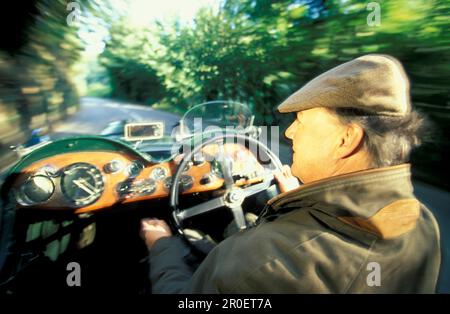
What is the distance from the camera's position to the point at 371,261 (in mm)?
807

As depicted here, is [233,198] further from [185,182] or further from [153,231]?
[153,231]

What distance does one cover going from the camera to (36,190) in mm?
1448

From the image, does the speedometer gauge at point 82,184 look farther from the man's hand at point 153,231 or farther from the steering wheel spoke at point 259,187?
the steering wheel spoke at point 259,187

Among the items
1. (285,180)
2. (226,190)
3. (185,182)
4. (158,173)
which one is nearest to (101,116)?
(158,173)

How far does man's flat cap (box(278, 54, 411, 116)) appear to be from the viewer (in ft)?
3.22

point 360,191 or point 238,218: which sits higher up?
point 360,191

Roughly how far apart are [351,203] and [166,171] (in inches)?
48.0

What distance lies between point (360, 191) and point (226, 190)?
1.09 meters

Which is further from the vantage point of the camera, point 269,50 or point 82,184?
point 269,50

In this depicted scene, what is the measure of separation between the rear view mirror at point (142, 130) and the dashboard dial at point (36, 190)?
546 millimetres

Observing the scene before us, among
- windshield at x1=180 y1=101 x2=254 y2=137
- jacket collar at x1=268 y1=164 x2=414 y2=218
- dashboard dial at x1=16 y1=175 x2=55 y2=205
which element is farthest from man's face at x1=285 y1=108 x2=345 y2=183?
dashboard dial at x1=16 y1=175 x2=55 y2=205

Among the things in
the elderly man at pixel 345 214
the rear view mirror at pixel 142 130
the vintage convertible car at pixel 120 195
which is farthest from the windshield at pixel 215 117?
the elderly man at pixel 345 214

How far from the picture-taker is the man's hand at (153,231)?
152 centimetres
